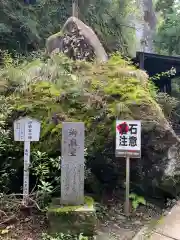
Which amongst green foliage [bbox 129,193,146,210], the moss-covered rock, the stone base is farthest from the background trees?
the stone base

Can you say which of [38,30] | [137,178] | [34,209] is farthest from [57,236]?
[38,30]

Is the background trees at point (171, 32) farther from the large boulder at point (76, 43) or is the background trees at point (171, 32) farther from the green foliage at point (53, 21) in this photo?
the large boulder at point (76, 43)

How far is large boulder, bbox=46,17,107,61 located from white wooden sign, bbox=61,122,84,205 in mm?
4826

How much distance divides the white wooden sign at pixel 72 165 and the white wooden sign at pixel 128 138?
3.19 feet

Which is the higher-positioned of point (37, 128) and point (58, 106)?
point (58, 106)

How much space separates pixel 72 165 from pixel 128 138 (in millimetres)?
1242

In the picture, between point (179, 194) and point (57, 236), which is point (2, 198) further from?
point (179, 194)

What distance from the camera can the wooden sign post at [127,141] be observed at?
15.9 ft

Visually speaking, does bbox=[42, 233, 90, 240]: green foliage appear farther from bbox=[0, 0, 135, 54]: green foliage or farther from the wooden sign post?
bbox=[0, 0, 135, 54]: green foliage

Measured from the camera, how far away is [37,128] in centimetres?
451

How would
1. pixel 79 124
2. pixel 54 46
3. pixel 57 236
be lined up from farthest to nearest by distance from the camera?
pixel 54 46 < pixel 79 124 < pixel 57 236

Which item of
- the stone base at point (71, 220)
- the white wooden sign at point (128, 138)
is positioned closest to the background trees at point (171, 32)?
the white wooden sign at point (128, 138)

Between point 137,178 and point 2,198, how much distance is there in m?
2.30

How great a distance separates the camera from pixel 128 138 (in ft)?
16.1
